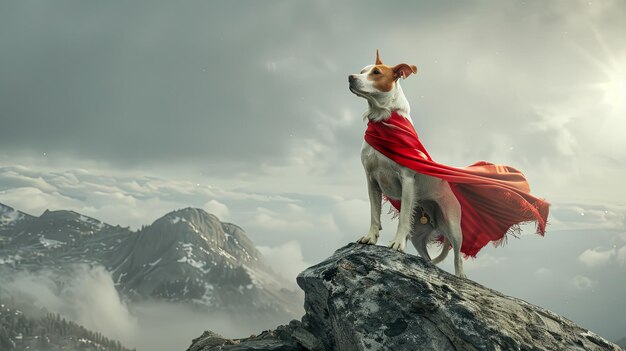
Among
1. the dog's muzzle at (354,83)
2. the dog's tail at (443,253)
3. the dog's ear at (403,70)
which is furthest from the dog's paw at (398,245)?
the dog's ear at (403,70)

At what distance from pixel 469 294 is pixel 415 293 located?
3.84ft

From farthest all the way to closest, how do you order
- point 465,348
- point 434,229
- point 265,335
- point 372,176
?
point 265,335 < point 434,229 < point 372,176 < point 465,348

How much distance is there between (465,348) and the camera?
7875mm

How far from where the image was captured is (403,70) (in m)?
10.0

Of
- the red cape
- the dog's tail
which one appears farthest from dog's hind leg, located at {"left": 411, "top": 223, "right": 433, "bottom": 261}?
the red cape

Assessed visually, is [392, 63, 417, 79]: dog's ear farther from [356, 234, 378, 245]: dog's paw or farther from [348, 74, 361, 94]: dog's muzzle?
[356, 234, 378, 245]: dog's paw

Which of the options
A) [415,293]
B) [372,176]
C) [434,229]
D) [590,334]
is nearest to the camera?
[415,293]

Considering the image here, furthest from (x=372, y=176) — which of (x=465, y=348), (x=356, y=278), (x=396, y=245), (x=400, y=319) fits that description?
(x=465, y=348)

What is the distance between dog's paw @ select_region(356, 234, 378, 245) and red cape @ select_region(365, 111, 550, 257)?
1.34m

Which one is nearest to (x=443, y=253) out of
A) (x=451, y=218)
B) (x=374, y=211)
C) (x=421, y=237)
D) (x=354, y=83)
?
(x=421, y=237)

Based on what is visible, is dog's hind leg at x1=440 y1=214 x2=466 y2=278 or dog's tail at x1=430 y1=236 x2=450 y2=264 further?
dog's tail at x1=430 y1=236 x2=450 y2=264

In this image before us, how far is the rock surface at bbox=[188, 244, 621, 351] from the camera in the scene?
8039mm

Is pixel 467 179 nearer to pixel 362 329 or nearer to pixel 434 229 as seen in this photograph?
pixel 434 229

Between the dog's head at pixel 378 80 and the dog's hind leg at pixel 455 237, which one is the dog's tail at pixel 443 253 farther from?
the dog's head at pixel 378 80
